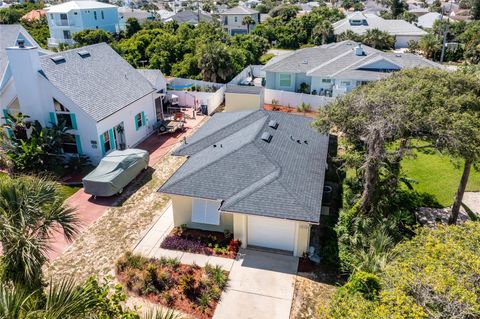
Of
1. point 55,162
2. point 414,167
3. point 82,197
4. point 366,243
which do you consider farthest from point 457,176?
point 55,162

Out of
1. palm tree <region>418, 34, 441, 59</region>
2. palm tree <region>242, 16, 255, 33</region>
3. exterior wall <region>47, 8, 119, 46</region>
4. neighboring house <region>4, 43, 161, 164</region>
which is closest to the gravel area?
neighboring house <region>4, 43, 161, 164</region>

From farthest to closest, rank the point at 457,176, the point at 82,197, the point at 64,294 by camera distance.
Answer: the point at 457,176
the point at 82,197
the point at 64,294

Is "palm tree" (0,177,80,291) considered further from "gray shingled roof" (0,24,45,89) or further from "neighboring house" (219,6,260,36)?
"neighboring house" (219,6,260,36)

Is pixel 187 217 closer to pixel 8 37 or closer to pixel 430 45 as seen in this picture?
pixel 8 37

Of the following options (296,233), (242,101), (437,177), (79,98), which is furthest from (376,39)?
(296,233)

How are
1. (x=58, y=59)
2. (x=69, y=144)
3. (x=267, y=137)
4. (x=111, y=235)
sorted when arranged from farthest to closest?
(x=58, y=59) → (x=69, y=144) → (x=267, y=137) → (x=111, y=235)

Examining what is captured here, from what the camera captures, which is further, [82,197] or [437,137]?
[82,197]

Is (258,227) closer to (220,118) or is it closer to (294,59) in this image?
(220,118)

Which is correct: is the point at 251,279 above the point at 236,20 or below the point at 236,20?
below
